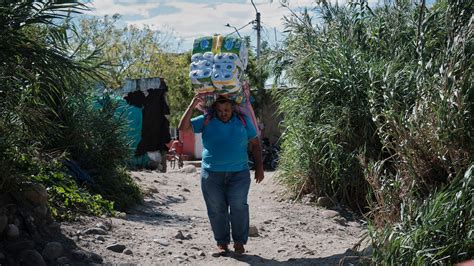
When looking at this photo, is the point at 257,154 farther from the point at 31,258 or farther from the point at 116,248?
the point at 31,258

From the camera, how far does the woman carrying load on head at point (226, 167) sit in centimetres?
620

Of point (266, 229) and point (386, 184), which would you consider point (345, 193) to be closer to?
point (266, 229)

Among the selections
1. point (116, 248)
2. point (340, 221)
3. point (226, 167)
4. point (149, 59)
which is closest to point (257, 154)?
point (226, 167)

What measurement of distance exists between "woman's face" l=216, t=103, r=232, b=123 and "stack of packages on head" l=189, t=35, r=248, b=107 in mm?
175

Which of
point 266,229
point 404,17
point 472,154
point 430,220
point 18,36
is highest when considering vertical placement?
point 404,17

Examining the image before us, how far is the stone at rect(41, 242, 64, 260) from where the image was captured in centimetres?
559

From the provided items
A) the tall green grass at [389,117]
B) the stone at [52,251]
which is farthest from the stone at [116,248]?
the tall green grass at [389,117]

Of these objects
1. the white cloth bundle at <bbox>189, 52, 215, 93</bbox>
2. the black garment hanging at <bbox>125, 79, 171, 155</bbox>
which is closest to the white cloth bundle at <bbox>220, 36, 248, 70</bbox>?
the white cloth bundle at <bbox>189, 52, 215, 93</bbox>

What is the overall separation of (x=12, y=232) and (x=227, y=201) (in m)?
1.89

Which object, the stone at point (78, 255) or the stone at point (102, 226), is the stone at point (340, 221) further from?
the stone at point (78, 255)

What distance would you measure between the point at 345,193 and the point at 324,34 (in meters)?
2.55

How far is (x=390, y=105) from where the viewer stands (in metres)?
7.41

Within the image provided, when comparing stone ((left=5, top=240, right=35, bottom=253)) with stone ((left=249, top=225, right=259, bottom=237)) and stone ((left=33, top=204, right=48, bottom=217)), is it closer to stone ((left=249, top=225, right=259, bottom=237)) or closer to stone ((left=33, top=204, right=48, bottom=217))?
stone ((left=33, top=204, right=48, bottom=217))

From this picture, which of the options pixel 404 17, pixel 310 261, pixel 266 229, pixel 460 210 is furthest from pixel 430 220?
pixel 404 17
